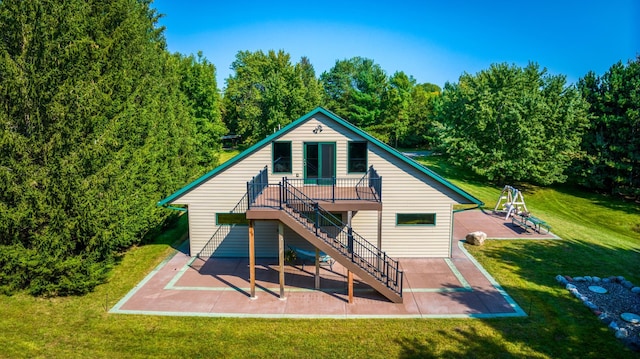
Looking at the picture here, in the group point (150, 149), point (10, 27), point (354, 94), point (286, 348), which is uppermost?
point (354, 94)

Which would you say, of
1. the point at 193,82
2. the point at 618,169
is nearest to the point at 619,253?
the point at 618,169

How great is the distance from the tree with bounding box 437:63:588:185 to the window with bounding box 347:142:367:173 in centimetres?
2020

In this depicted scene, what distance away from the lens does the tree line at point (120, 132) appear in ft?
39.6

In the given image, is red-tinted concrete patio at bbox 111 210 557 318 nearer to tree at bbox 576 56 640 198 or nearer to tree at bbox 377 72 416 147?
tree at bbox 576 56 640 198

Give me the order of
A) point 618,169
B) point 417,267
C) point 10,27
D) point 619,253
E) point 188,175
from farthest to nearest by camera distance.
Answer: point 618,169, point 188,175, point 619,253, point 417,267, point 10,27

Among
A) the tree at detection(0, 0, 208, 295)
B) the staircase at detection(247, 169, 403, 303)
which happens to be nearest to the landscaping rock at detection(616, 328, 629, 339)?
the staircase at detection(247, 169, 403, 303)

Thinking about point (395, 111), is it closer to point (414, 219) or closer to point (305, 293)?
point (414, 219)

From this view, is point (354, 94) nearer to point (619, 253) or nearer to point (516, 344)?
point (619, 253)

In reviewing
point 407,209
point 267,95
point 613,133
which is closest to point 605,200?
point 613,133

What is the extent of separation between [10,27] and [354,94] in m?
47.0

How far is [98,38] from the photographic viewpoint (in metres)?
15.7

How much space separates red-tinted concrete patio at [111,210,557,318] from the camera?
39.8ft

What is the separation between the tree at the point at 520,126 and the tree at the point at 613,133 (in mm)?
Answer: 1335

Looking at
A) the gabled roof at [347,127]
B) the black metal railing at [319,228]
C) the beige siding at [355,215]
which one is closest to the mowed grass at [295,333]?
the black metal railing at [319,228]
